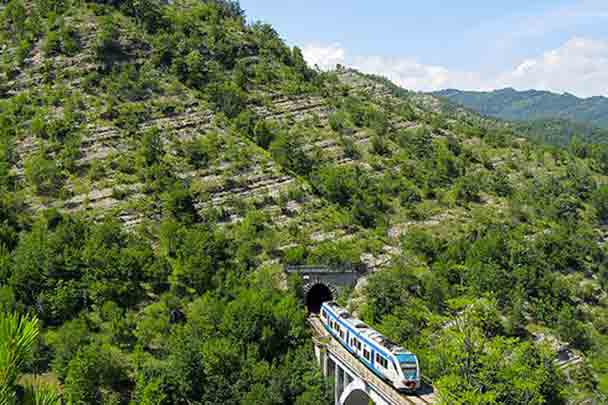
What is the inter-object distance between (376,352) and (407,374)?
12.2 feet

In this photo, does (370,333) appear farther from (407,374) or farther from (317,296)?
(317,296)

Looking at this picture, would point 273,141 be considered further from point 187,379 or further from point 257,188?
point 187,379

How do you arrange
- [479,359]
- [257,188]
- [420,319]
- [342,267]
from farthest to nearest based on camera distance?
[257,188], [342,267], [420,319], [479,359]

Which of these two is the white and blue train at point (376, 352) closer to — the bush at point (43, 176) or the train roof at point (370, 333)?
the train roof at point (370, 333)

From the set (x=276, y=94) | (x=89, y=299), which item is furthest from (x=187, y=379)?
(x=276, y=94)

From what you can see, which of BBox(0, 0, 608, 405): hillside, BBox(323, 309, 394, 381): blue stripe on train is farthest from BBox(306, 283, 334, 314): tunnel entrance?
BBox(323, 309, 394, 381): blue stripe on train

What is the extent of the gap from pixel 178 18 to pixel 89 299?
75.8 m

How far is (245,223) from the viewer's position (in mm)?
67500

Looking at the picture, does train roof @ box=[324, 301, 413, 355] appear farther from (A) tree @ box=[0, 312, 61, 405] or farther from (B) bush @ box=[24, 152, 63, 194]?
(B) bush @ box=[24, 152, 63, 194]

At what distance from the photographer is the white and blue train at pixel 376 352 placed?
34531mm

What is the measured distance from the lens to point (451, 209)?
82.6m

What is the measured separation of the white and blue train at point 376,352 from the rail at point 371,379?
0.41m

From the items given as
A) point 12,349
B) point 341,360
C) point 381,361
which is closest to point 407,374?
point 381,361

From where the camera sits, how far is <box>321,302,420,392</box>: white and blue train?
34.5 meters
